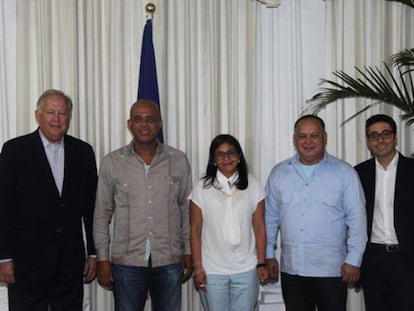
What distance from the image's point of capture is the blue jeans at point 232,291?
2.85 m

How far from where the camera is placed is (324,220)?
2.87 metres

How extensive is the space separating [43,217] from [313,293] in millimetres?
A: 1649

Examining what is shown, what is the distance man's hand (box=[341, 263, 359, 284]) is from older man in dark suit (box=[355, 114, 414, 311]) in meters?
0.23

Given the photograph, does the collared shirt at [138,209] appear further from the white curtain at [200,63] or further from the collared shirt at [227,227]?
the white curtain at [200,63]

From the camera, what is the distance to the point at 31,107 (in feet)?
12.2

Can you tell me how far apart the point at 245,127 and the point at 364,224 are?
139 centimetres

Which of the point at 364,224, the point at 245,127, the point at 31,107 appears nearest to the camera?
the point at 364,224

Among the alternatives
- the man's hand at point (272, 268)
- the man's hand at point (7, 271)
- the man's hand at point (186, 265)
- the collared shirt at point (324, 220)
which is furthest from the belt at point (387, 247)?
the man's hand at point (7, 271)

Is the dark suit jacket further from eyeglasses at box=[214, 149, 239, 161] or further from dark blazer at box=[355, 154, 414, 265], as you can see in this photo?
eyeglasses at box=[214, 149, 239, 161]

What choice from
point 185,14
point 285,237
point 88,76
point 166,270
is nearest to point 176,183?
point 166,270

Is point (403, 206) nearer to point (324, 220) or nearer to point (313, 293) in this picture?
point (324, 220)

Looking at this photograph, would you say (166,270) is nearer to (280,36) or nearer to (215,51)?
(215,51)

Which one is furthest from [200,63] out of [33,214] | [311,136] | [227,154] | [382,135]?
[33,214]

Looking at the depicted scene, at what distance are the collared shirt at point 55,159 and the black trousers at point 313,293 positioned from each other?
147 centimetres
